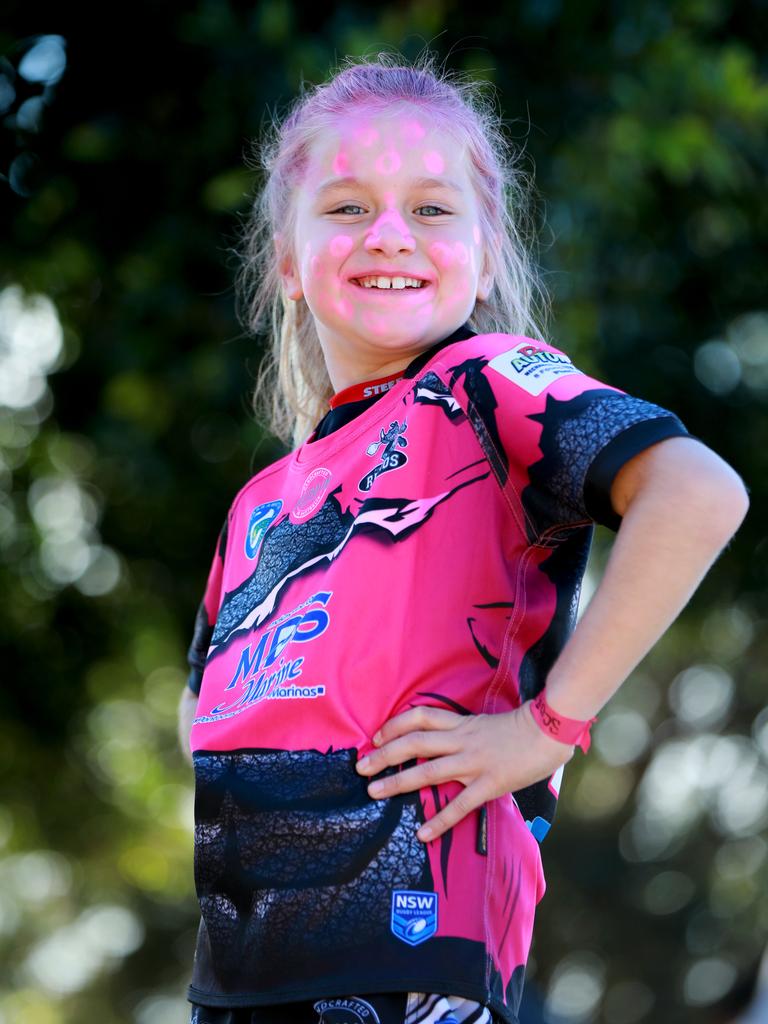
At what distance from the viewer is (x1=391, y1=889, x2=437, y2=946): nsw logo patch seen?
6.06 feet

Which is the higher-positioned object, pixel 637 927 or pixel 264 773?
pixel 264 773

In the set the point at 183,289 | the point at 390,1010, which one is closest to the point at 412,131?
the point at 390,1010

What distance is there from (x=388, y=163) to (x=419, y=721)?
0.93 metres

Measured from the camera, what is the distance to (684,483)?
179 centimetres

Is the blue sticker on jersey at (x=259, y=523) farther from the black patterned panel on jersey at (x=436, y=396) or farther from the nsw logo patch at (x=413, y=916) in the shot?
the nsw logo patch at (x=413, y=916)

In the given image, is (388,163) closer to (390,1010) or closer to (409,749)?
(409,749)

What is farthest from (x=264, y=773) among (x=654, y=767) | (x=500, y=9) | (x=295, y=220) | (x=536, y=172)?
(x=654, y=767)

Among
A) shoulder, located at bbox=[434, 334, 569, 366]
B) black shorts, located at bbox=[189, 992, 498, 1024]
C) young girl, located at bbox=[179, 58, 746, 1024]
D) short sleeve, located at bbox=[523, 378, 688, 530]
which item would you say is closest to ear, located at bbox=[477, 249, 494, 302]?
young girl, located at bbox=[179, 58, 746, 1024]

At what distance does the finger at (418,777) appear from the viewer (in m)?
1.91

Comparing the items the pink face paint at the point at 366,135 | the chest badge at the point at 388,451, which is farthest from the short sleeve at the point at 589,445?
the pink face paint at the point at 366,135

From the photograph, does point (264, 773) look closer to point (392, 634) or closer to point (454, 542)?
point (392, 634)

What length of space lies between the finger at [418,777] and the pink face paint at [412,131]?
1.03 m

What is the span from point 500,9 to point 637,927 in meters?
10.1

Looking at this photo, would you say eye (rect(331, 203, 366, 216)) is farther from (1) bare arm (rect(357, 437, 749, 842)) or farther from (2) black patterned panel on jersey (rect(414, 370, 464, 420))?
(1) bare arm (rect(357, 437, 749, 842))
